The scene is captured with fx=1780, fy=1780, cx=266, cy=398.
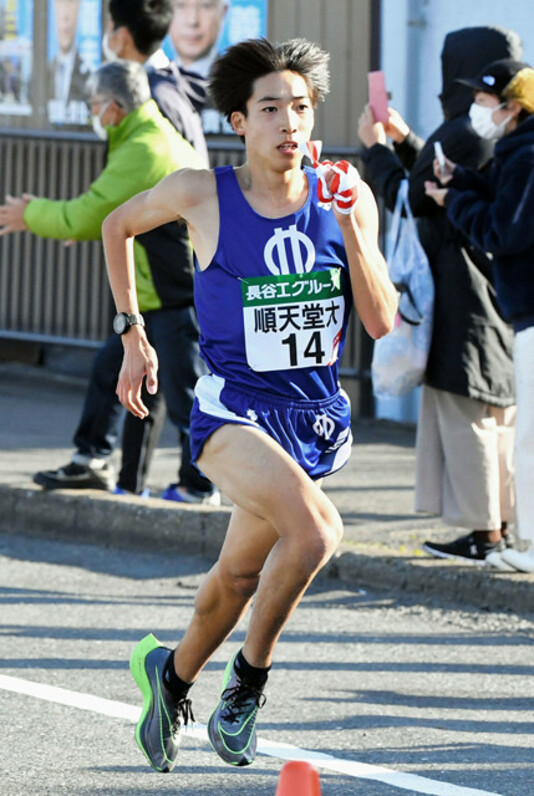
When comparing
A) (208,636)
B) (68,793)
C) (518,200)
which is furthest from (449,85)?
(68,793)

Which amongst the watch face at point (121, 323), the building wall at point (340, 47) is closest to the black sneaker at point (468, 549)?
the watch face at point (121, 323)

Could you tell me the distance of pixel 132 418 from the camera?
350 inches

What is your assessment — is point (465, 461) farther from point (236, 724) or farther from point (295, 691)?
point (236, 724)

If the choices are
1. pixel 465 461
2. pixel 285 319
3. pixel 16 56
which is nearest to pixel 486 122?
pixel 465 461

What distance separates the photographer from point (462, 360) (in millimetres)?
7574

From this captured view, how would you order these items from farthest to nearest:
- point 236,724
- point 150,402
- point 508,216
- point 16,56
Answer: point 16,56
point 150,402
point 508,216
point 236,724

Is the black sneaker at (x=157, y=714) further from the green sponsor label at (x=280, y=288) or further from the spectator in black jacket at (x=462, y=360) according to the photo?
the spectator in black jacket at (x=462, y=360)

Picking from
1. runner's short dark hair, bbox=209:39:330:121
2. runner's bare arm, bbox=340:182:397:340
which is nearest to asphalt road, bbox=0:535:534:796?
runner's bare arm, bbox=340:182:397:340

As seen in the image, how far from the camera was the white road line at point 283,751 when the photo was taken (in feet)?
16.2

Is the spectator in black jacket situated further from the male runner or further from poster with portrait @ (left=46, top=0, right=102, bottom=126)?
poster with portrait @ (left=46, top=0, right=102, bottom=126)

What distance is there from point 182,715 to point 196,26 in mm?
8057

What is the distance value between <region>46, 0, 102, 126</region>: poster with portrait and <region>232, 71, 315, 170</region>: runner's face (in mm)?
8343

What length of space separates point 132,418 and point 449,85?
2.38 meters

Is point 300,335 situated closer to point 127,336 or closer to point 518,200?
point 127,336
